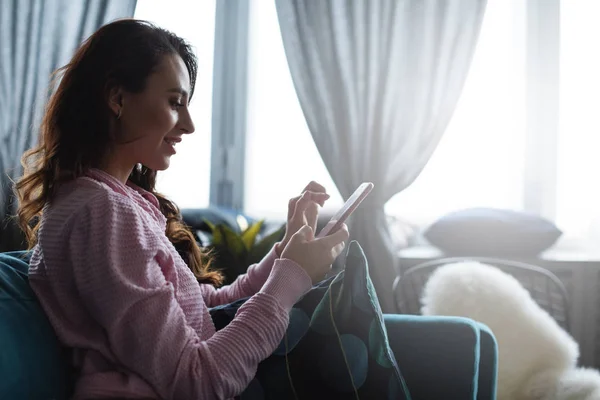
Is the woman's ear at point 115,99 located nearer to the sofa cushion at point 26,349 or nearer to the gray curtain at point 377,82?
the sofa cushion at point 26,349

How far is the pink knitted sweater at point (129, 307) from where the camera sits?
0.74 meters

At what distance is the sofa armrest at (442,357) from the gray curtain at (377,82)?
128 cm

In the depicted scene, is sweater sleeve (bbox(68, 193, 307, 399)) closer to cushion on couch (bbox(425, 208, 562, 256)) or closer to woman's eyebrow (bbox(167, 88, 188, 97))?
woman's eyebrow (bbox(167, 88, 188, 97))

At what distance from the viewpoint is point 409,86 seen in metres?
2.51

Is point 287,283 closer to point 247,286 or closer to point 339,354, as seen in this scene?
point 339,354

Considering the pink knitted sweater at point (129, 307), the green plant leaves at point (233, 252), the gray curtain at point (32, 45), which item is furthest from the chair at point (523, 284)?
the gray curtain at point (32, 45)

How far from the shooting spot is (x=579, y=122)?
105 inches

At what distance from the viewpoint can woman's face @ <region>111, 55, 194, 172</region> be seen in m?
0.90

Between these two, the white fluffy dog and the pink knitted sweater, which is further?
the white fluffy dog

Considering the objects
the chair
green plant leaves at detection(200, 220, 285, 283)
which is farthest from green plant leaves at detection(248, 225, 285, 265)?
the chair

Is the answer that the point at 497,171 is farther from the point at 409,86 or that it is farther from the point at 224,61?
the point at 224,61

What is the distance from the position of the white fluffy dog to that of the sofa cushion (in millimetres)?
1051

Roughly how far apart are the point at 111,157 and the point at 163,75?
16 cm

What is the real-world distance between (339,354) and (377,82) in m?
1.84
